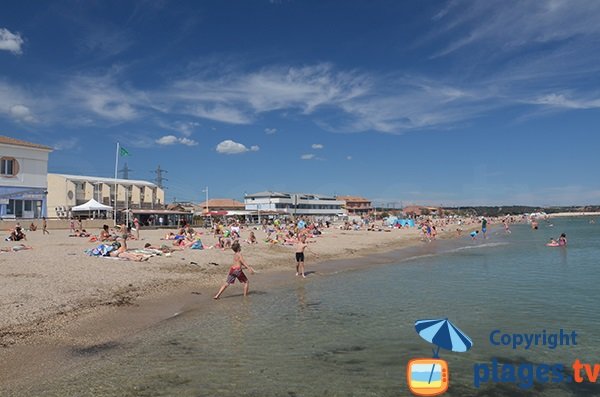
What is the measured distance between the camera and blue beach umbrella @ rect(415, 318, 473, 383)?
17.2 ft

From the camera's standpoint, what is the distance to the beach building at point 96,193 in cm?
6006

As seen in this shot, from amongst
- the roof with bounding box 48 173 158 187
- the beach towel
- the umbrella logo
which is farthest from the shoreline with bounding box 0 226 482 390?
the roof with bounding box 48 173 158 187

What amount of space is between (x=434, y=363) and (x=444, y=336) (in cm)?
36

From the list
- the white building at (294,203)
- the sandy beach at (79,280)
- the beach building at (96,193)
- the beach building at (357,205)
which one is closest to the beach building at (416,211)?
the beach building at (357,205)

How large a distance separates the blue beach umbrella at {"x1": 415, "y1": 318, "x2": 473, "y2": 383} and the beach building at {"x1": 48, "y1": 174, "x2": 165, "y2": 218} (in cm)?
5413

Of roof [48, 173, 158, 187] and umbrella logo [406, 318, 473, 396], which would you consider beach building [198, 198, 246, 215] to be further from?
umbrella logo [406, 318, 473, 396]

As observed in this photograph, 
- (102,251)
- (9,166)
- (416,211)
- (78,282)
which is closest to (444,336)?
(78,282)

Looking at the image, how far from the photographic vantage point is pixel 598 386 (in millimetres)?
6898

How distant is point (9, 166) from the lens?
4028 centimetres

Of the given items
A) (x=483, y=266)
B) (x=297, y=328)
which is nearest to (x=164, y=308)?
(x=297, y=328)

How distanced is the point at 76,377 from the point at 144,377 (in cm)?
103

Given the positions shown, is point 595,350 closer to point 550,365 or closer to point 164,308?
point 550,365

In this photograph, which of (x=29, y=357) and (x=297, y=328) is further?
(x=297, y=328)

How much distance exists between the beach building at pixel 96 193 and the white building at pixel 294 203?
26.5 metres
